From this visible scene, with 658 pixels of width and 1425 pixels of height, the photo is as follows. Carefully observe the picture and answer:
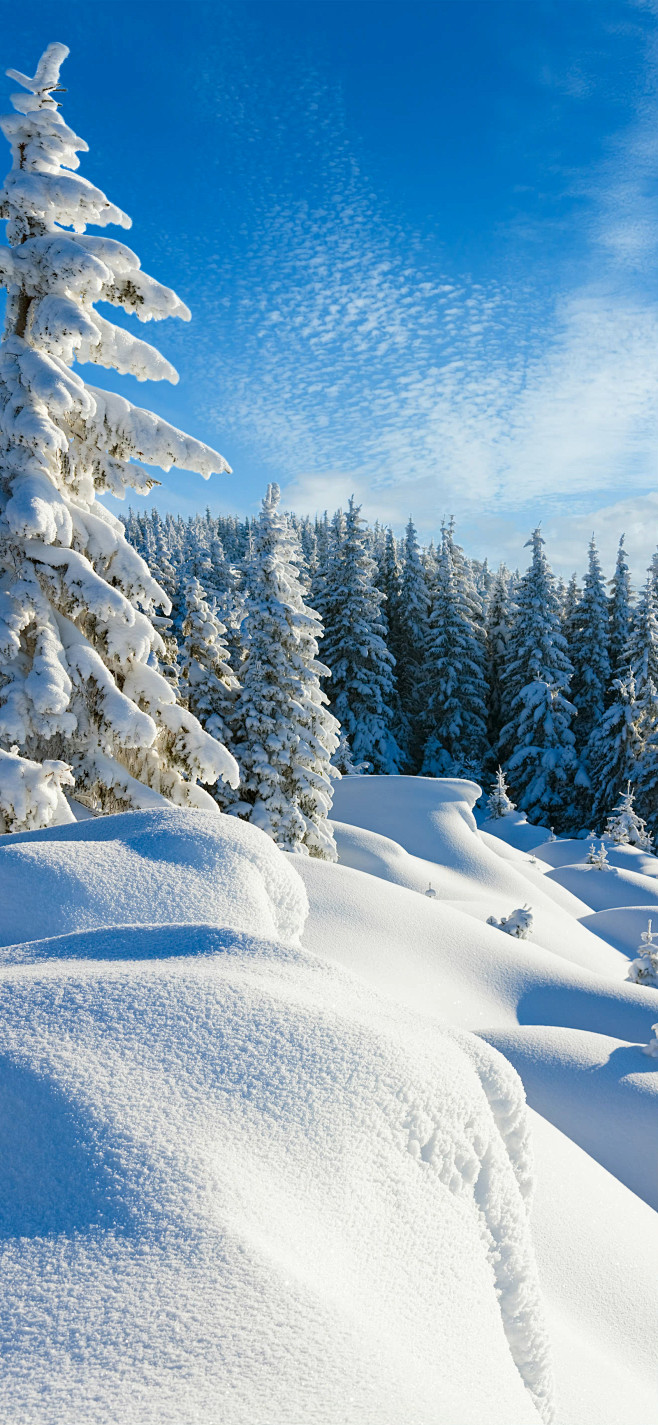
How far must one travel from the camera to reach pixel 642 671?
30984 millimetres

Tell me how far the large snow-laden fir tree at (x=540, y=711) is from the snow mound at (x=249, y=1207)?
29.5 meters

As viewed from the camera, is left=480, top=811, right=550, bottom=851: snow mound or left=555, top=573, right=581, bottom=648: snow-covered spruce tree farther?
left=555, top=573, right=581, bottom=648: snow-covered spruce tree

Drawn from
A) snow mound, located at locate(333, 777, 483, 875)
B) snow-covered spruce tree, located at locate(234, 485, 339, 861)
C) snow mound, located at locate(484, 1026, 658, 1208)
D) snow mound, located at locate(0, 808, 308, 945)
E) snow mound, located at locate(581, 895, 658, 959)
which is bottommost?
snow mound, located at locate(581, 895, 658, 959)

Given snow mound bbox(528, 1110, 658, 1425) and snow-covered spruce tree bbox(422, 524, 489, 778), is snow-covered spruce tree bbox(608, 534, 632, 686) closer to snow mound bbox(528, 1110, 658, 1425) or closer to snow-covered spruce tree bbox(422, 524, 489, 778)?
snow-covered spruce tree bbox(422, 524, 489, 778)

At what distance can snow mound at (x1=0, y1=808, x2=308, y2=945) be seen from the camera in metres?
3.63

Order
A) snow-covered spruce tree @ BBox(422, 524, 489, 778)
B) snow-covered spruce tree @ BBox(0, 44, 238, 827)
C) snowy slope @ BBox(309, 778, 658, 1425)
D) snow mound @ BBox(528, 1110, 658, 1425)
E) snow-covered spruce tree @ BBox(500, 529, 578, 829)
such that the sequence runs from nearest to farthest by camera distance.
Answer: snow mound @ BBox(528, 1110, 658, 1425) → snowy slope @ BBox(309, 778, 658, 1425) → snow-covered spruce tree @ BBox(0, 44, 238, 827) → snow-covered spruce tree @ BBox(500, 529, 578, 829) → snow-covered spruce tree @ BBox(422, 524, 489, 778)

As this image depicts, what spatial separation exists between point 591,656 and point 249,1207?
3503cm

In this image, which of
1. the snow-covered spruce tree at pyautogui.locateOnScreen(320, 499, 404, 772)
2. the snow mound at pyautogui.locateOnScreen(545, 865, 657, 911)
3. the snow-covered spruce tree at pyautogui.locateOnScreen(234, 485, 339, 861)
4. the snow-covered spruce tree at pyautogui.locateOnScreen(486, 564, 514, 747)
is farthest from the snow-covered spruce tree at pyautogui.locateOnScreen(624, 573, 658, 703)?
the snow-covered spruce tree at pyautogui.locateOnScreen(234, 485, 339, 861)

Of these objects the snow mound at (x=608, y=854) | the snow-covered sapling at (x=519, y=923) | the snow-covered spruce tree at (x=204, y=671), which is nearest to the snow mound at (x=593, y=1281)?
the snow-covered sapling at (x=519, y=923)

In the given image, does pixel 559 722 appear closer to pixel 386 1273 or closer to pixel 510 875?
pixel 510 875

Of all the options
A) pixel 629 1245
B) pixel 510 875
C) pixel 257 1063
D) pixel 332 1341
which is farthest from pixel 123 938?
pixel 510 875

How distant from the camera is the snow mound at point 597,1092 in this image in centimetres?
549

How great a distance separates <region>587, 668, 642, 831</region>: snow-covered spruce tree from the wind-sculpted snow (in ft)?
93.3

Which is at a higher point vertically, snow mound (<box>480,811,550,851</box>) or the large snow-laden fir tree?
the large snow-laden fir tree
